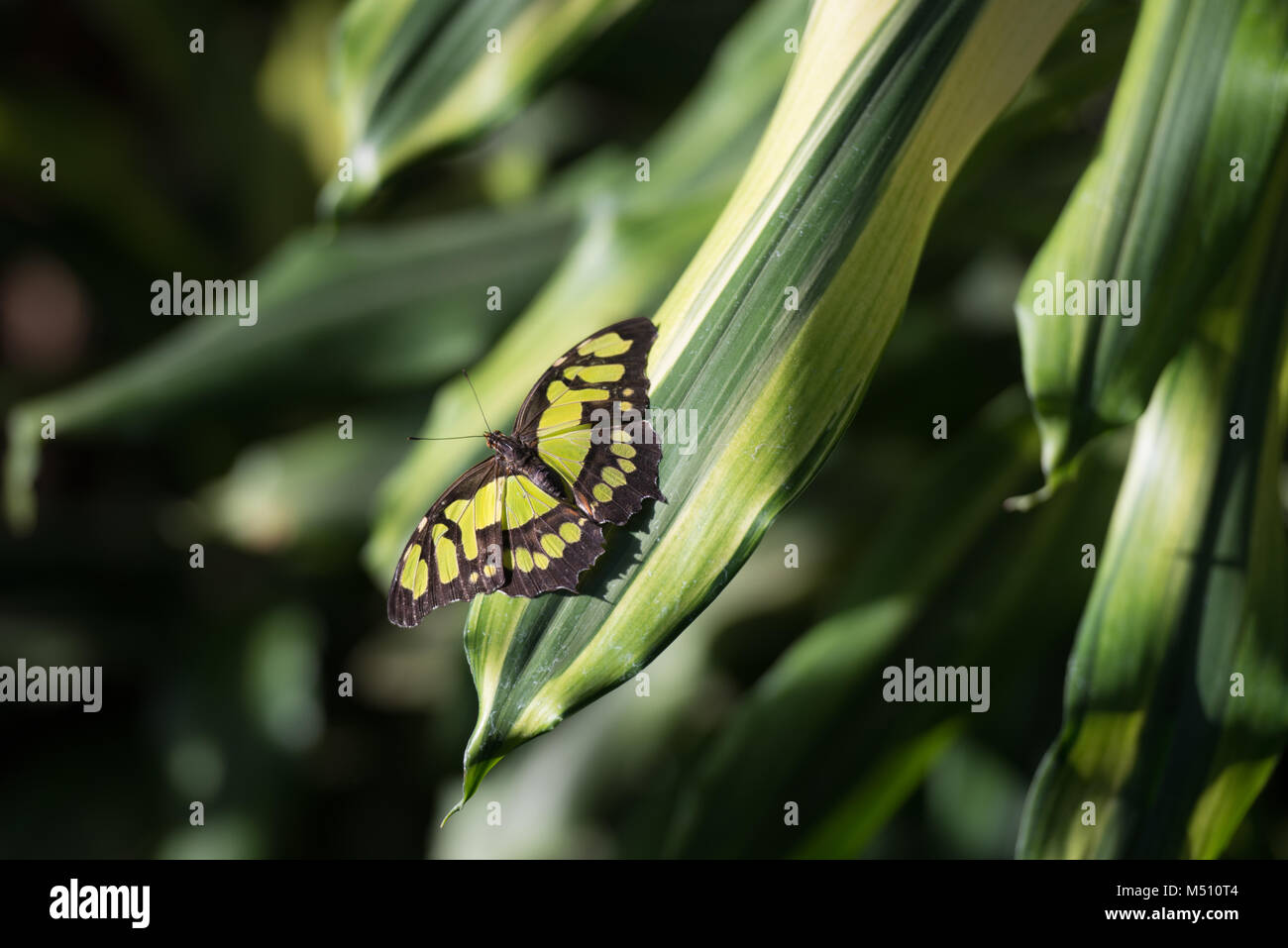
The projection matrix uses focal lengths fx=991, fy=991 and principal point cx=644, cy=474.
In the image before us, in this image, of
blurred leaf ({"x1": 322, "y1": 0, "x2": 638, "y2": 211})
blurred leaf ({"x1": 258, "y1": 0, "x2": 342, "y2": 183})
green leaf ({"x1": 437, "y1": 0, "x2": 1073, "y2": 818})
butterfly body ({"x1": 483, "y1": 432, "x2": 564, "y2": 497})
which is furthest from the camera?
blurred leaf ({"x1": 258, "y1": 0, "x2": 342, "y2": 183})

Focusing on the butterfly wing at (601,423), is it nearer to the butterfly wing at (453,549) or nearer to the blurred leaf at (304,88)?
the butterfly wing at (453,549)

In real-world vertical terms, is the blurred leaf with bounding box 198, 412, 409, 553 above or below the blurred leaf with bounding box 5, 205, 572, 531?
below

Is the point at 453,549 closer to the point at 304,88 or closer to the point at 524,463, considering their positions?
the point at 524,463

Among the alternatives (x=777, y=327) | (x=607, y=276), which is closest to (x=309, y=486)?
(x=607, y=276)

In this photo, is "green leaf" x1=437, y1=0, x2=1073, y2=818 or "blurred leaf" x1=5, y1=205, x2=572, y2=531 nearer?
"green leaf" x1=437, y1=0, x2=1073, y2=818

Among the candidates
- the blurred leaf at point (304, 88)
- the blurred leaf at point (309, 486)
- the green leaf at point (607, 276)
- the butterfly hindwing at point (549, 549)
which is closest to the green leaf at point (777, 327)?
the butterfly hindwing at point (549, 549)

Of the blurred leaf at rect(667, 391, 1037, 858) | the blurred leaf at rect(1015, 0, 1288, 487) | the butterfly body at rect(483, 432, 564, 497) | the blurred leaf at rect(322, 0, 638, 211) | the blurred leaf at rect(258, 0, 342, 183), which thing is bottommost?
the blurred leaf at rect(667, 391, 1037, 858)

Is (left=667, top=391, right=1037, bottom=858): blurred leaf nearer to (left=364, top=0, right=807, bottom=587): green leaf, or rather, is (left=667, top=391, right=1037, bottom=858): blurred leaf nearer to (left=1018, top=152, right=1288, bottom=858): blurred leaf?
(left=1018, top=152, right=1288, bottom=858): blurred leaf

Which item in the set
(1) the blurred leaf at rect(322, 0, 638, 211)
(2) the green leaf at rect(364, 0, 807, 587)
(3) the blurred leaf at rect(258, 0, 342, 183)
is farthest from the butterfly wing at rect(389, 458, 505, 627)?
(3) the blurred leaf at rect(258, 0, 342, 183)

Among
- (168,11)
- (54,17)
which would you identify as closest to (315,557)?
(168,11)
